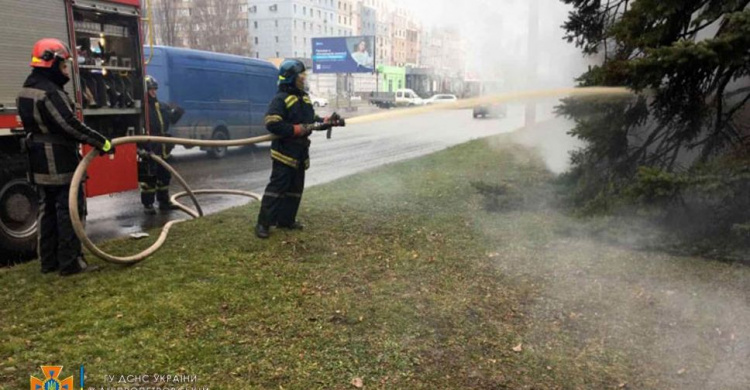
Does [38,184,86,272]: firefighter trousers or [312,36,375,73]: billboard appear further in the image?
[312,36,375,73]: billboard

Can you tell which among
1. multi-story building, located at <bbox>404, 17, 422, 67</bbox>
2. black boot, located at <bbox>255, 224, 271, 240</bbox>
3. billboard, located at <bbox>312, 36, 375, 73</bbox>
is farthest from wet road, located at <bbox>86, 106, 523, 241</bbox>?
billboard, located at <bbox>312, 36, 375, 73</bbox>

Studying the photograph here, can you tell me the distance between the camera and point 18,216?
19.0 ft

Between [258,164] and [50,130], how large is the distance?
347 inches

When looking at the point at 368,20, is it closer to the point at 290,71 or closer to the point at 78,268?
the point at 290,71

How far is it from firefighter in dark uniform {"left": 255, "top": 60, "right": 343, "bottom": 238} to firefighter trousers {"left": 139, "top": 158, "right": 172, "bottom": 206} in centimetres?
269

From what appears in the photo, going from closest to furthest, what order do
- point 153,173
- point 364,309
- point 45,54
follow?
point 364,309, point 45,54, point 153,173

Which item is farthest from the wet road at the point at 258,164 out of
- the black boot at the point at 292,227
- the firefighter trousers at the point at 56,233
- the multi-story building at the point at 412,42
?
the firefighter trousers at the point at 56,233

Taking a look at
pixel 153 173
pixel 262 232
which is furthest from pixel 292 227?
pixel 153 173

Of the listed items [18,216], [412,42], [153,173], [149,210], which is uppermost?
[412,42]

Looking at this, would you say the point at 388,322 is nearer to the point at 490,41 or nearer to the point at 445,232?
the point at 445,232

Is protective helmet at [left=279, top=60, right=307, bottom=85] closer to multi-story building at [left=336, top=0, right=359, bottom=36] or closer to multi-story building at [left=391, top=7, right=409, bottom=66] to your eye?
multi-story building at [left=391, top=7, right=409, bottom=66]

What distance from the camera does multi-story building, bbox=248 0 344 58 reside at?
27.1 m

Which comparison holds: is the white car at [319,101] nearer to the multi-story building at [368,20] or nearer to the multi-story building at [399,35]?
the multi-story building at [368,20]

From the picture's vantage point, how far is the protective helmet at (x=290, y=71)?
225 inches
